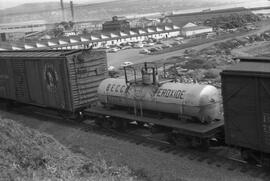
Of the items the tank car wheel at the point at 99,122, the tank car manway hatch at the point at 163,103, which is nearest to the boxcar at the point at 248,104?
the tank car manway hatch at the point at 163,103

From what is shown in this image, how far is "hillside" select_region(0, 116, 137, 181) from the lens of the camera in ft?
33.8

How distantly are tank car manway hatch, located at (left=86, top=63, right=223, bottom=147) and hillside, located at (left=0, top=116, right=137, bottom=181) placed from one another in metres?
3.73

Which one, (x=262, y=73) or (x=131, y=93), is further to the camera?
(x=131, y=93)

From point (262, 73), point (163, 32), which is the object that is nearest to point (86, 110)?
point (262, 73)

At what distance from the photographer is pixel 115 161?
14.5m

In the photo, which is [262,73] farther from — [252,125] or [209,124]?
[209,124]

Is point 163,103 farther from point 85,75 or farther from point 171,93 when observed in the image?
point 85,75

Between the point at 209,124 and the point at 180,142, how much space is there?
4.59 feet

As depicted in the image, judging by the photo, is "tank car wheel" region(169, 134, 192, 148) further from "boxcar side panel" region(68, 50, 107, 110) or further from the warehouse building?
the warehouse building

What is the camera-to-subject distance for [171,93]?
1532cm

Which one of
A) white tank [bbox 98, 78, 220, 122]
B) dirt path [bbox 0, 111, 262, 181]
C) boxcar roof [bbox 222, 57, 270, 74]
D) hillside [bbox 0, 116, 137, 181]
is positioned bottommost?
dirt path [bbox 0, 111, 262, 181]

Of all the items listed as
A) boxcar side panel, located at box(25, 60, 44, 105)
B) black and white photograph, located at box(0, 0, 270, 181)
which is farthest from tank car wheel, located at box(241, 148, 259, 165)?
boxcar side panel, located at box(25, 60, 44, 105)

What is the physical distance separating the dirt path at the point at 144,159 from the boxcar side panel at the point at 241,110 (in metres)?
1.15

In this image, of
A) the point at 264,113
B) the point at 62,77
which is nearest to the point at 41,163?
the point at 264,113
